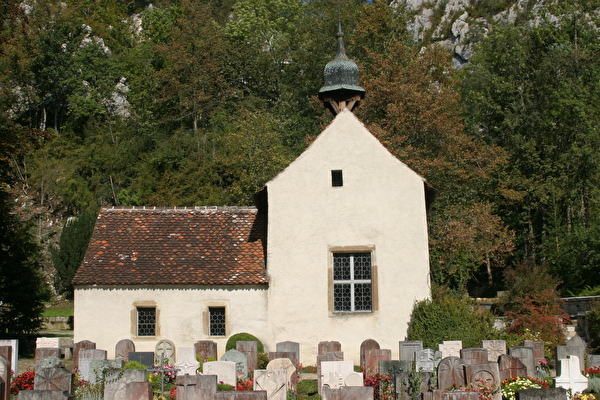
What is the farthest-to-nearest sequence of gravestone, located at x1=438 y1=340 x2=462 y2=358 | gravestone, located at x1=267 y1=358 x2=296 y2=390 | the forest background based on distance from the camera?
the forest background, gravestone, located at x1=438 y1=340 x2=462 y2=358, gravestone, located at x1=267 y1=358 x2=296 y2=390

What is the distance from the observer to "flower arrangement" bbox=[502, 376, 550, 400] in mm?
15594

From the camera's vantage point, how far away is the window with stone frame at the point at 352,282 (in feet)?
74.0

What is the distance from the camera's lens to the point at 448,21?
3831 inches

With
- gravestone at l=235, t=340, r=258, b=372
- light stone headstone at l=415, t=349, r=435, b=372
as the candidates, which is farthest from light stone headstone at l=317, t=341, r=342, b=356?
light stone headstone at l=415, t=349, r=435, b=372

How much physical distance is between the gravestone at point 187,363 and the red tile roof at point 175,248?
5.48 metres

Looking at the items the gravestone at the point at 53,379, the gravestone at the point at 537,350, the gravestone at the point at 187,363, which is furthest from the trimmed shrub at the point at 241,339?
the gravestone at the point at 537,350

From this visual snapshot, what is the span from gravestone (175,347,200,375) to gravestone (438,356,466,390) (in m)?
5.76

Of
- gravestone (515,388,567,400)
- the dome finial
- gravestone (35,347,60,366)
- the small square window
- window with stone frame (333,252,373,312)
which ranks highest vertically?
the dome finial

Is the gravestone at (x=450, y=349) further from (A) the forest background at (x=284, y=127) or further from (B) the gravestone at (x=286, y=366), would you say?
(A) the forest background at (x=284, y=127)

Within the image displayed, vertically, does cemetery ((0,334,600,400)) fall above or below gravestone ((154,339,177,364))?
below

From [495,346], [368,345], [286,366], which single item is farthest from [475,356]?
[286,366]

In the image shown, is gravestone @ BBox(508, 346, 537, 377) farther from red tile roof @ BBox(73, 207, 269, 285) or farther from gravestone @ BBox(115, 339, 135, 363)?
gravestone @ BBox(115, 339, 135, 363)

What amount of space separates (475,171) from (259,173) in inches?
450

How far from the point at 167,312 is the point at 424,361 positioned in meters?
9.05
